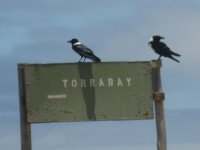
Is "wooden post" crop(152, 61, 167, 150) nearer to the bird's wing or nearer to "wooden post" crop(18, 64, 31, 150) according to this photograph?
"wooden post" crop(18, 64, 31, 150)

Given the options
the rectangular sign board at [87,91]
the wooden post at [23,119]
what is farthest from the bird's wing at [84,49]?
the wooden post at [23,119]

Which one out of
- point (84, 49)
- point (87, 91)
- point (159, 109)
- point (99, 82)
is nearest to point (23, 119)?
point (87, 91)

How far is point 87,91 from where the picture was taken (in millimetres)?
8234

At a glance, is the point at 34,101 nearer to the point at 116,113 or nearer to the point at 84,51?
the point at 116,113

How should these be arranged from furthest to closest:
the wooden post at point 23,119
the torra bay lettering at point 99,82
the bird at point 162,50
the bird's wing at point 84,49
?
1. the bird at point 162,50
2. the bird's wing at point 84,49
3. the torra bay lettering at point 99,82
4. the wooden post at point 23,119

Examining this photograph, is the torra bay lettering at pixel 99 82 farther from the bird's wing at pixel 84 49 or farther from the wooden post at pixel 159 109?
the bird's wing at pixel 84 49

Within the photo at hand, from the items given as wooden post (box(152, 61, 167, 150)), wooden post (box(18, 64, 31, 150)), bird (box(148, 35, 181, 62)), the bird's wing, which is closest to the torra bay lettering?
wooden post (box(152, 61, 167, 150))

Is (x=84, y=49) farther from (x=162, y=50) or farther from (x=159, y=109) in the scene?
(x=159, y=109)

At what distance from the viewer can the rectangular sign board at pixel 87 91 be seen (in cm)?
814

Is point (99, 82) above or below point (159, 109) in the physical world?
above

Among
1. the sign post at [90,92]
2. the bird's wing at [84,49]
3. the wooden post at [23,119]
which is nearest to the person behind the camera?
the wooden post at [23,119]

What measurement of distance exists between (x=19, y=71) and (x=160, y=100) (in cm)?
218

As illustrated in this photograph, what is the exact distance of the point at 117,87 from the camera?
8.38 m

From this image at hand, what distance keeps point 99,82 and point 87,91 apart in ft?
0.81
